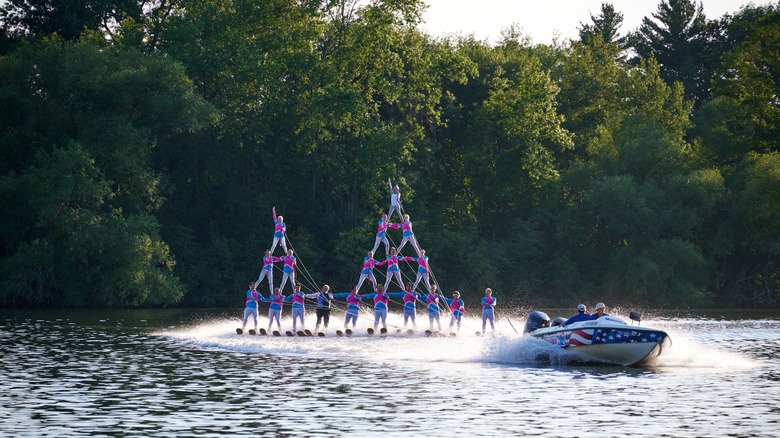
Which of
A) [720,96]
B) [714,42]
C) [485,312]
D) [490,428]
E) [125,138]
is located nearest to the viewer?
[490,428]

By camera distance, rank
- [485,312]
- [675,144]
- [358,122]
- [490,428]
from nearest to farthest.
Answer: [490,428] < [485,312] < [358,122] < [675,144]

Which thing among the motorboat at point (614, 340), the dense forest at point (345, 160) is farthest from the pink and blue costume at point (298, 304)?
the dense forest at point (345, 160)

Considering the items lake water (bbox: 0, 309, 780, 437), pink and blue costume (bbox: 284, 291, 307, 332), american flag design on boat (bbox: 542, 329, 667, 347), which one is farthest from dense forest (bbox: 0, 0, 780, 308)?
american flag design on boat (bbox: 542, 329, 667, 347)

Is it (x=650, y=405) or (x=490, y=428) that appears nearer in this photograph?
(x=490, y=428)

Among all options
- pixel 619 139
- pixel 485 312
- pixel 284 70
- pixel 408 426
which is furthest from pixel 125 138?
pixel 408 426

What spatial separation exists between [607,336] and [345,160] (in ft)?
135

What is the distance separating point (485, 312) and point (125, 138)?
25954 mm

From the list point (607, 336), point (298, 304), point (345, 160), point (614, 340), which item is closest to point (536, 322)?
point (607, 336)

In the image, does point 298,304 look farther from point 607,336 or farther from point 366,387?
point 366,387

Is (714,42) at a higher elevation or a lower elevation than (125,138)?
higher

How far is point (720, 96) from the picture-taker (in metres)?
73.4

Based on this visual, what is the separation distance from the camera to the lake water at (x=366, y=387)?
17.0 m

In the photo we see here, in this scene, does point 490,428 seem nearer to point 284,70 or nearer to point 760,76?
point 284,70

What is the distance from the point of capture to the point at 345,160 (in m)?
65.9
